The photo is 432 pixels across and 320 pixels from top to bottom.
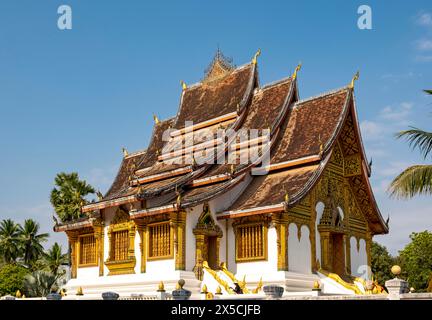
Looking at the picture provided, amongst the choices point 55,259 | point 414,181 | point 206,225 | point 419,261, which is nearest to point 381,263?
point 419,261

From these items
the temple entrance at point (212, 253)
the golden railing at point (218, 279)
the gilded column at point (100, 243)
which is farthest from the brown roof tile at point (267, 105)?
the gilded column at point (100, 243)

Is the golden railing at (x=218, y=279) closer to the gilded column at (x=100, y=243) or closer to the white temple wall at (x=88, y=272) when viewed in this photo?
the gilded column at (x=100, y=243)

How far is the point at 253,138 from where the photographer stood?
912 inches

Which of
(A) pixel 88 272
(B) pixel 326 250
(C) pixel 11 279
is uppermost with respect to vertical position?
(B) pixel 326 250

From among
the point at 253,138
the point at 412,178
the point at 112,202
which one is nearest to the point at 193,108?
the point at 253,138

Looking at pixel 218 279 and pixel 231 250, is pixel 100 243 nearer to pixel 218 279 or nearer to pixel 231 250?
pixel 231 250

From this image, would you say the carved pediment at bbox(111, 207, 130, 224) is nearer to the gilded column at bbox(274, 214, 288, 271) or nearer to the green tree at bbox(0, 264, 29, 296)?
the gilded column at bbox(274, 214, 288, 271)

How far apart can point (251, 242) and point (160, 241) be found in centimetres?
289

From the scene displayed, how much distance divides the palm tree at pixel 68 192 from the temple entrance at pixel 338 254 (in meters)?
18.5

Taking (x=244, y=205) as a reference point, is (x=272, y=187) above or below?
above

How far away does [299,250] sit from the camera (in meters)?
20.4

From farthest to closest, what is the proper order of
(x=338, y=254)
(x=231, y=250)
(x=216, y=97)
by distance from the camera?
(x=216, y=97) → (x=338, y=254) → (x=231, y=250)
